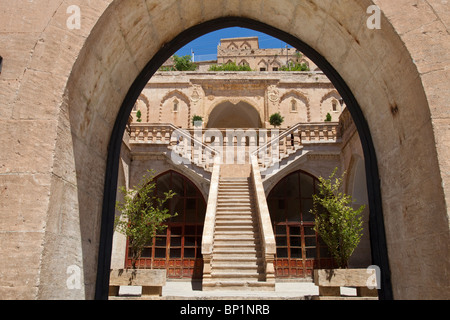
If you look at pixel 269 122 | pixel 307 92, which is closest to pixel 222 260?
pixel 269 122

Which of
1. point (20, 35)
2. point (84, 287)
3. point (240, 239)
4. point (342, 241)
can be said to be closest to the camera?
point (20, 35)

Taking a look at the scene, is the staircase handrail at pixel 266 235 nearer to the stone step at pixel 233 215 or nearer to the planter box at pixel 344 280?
the stone step at pixel 233 215

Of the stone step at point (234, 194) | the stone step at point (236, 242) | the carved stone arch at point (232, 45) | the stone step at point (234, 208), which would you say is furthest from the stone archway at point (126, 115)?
the carved stone arch at point (232, 45)

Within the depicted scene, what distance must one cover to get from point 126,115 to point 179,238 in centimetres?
1229

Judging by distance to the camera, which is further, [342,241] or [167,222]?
[167,222]

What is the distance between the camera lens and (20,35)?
9.24ft

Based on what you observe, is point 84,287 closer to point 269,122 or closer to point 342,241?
point 342,241

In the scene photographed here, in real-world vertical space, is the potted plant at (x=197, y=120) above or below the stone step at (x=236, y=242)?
above

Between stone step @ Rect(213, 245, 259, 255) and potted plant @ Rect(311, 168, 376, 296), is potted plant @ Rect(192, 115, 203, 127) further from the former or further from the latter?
potted plant @ Rect(311, 168, 376, 296)

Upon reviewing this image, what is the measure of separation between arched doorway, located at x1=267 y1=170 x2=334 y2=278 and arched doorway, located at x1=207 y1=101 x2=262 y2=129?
10.3 metres

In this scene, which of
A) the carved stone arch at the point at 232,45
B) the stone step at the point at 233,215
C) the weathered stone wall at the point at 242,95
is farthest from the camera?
the carved stone arch at the point at 232,45

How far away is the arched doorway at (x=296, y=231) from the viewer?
1467 centimetres

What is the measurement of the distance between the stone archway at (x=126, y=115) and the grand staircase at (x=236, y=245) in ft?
22.6
